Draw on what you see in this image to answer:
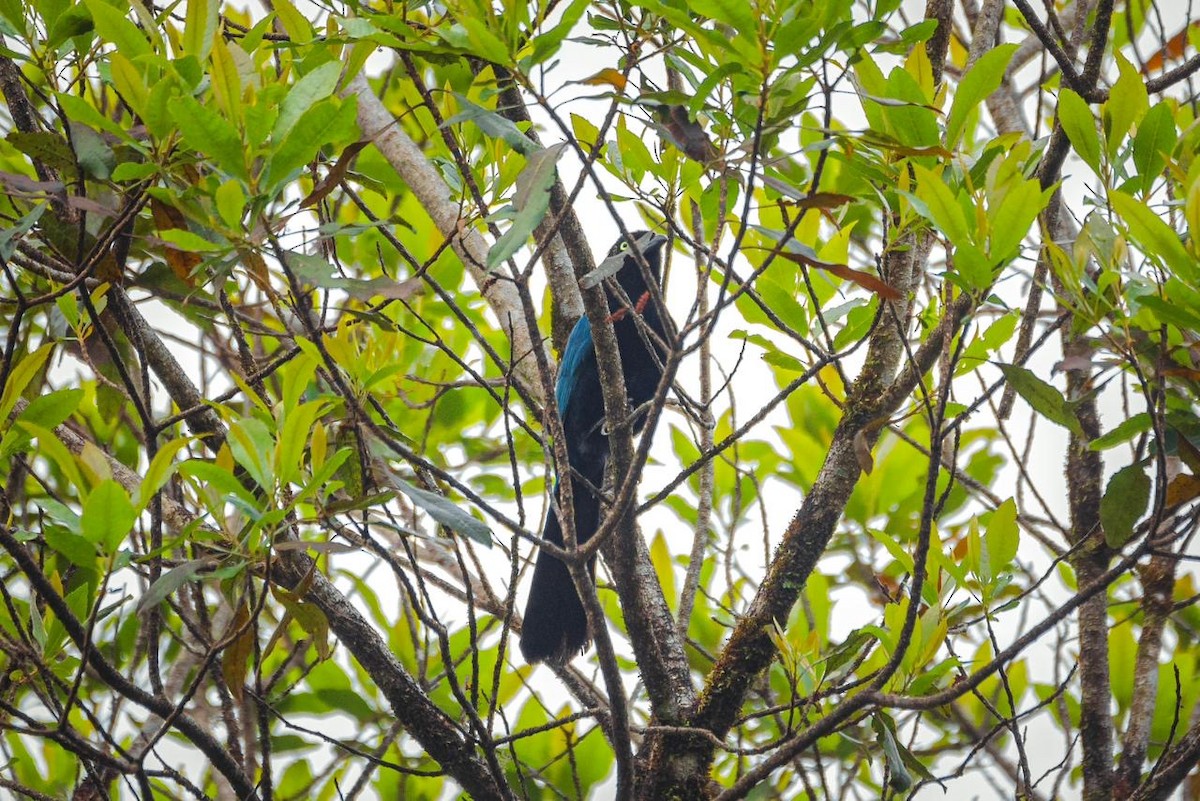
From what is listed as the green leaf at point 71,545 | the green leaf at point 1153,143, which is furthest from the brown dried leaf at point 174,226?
the green leaf at point 1153,143

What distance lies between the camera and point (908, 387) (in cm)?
257

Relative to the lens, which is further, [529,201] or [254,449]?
[254,449]

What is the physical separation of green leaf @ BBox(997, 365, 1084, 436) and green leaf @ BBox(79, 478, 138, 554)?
1547 millimetres

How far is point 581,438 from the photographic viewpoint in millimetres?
4293

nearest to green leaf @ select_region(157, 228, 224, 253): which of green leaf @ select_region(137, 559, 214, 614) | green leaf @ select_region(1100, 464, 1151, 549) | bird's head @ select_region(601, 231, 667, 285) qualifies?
green leaf @ select_region(137, 559, 214, 614)

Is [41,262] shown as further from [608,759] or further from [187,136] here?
[608,759]

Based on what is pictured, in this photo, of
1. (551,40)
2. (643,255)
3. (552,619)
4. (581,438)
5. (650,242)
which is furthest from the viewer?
(581,438)

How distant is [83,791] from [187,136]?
81.4 inches

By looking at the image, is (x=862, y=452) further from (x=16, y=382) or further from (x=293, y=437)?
(x=16, y=382)

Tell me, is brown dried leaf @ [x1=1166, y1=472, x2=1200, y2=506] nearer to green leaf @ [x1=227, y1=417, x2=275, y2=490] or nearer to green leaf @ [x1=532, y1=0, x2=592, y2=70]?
green leaf @ [x1=532, y1=0, x2=592, y2=70]

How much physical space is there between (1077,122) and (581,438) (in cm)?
249

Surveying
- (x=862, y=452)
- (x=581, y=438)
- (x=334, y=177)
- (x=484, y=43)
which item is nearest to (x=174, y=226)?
(x=334, y=177)

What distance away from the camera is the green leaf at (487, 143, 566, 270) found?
66.0 inches

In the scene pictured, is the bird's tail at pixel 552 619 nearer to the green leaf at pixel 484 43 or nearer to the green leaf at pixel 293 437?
the green leaf at pixel 293 437
